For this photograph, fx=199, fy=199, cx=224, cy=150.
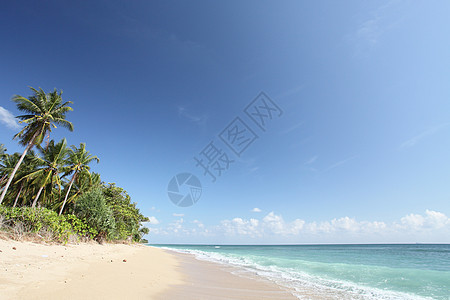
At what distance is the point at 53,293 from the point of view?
12.8 feet

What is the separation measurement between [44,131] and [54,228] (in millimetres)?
10950

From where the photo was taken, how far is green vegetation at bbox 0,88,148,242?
11.0m

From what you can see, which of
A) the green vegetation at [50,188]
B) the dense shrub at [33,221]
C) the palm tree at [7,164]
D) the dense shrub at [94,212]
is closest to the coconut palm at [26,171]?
the green vegetation at [50,188]

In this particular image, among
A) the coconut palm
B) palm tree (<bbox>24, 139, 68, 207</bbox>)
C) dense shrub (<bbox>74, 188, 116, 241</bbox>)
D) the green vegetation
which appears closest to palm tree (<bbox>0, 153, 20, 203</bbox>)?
the green vegetation

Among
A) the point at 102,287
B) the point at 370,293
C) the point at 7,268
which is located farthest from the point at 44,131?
the point at 370,293

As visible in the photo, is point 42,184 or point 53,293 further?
point 42,184

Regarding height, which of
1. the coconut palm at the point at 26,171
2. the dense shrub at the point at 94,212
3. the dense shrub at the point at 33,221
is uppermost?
the coconut palm at the point at 26,171

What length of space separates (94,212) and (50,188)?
1125 cm

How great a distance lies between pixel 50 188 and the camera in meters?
24.0

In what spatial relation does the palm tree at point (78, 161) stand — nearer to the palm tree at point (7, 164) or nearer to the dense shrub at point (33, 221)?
the palm tree at point (7, 164)

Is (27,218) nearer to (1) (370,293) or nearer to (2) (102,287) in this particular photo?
(2) (102,287)

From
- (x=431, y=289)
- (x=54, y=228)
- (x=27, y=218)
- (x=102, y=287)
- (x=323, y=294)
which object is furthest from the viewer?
(x=54, y=228)

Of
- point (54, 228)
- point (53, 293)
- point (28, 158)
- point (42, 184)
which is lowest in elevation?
point (53, 293)

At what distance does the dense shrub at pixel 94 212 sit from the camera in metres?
17.8
